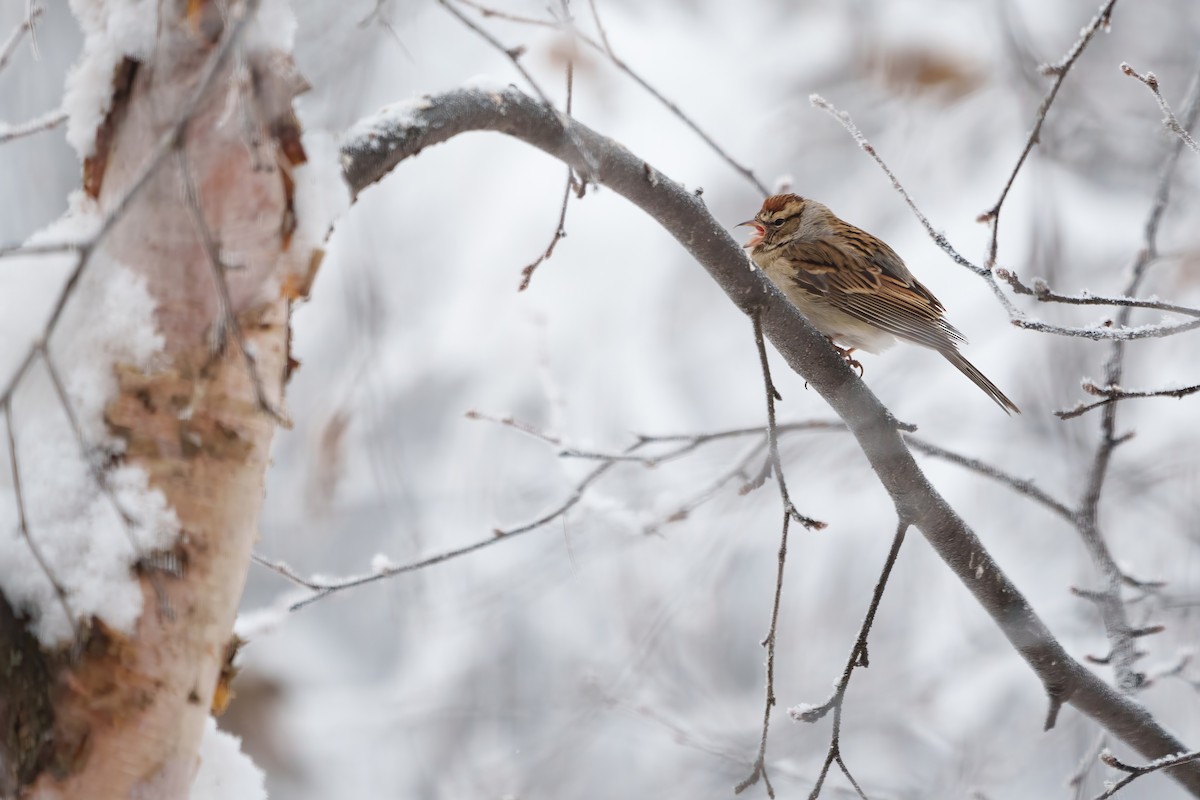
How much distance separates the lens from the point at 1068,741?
4.56m

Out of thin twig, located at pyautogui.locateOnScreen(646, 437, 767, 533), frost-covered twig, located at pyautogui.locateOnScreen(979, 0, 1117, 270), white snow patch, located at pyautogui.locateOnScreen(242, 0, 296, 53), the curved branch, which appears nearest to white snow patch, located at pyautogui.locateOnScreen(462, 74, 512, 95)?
the curved branch

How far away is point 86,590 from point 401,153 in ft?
2.70

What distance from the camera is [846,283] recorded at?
149 inches

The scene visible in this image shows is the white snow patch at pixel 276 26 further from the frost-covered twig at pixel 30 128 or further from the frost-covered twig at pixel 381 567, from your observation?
the frost-covered twig at pixel 381 567

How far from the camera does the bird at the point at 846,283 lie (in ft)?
11.8

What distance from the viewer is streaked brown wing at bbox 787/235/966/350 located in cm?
358

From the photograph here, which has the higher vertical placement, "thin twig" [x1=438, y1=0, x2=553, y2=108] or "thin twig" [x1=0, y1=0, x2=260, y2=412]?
"thin twig" [x1=438, y1=0, x2=553, y2=108]

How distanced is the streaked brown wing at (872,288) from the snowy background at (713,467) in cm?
48

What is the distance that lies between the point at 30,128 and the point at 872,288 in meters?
2.97

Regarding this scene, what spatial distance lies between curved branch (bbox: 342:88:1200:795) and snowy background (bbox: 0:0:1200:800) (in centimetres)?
91

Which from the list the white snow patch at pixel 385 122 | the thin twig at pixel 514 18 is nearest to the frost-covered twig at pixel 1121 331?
the thin twig at pixel 514 18

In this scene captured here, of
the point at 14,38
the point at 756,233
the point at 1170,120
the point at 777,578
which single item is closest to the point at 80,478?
the point at 14,38

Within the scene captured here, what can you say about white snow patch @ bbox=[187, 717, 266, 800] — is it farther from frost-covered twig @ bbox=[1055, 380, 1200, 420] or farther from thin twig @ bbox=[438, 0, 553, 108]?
frost-covered twig @ bbox=[1055, 380, 1200, 420]

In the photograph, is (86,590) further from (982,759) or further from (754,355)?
(754,355)
